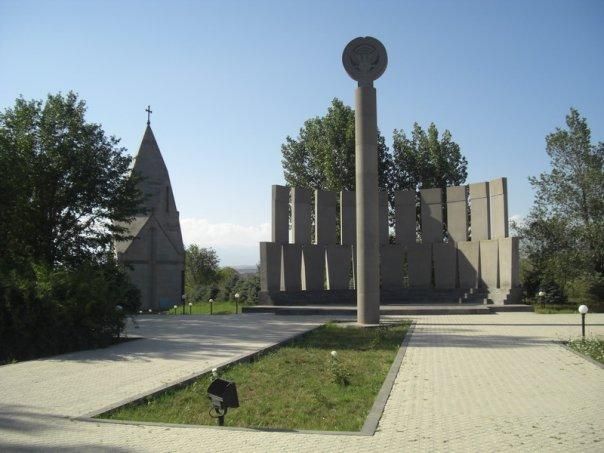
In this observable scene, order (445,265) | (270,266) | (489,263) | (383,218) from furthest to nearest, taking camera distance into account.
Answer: (383,218) < (445,265) < (489,263) < (270,266)

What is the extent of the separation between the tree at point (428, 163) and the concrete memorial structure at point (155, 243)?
1602 centimetres

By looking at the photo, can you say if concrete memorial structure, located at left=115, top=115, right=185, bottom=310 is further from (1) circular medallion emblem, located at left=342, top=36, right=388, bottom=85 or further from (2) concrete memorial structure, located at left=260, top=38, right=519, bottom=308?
(1) circular medallion emblem, located at left=342, top=36, right=388, bottom=85

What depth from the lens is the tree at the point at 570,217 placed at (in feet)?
89.7

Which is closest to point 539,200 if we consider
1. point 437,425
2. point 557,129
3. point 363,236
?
point 557,129

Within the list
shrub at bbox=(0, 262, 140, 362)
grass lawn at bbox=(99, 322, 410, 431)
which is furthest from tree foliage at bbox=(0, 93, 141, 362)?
grass lawn at bbox=(99, 322, 410, 431)

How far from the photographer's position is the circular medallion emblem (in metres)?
18.2

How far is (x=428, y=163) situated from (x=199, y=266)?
36467 millimetres

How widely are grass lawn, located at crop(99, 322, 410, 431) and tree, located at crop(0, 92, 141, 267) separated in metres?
9.75

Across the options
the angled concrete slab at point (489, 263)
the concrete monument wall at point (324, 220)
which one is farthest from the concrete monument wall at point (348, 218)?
the angled concrete slab at point (489, 263)

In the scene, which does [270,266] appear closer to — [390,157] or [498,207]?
[498,207]

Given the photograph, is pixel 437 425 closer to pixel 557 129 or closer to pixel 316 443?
pixel 316 443

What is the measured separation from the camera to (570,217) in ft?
97.5

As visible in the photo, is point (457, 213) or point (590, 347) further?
point (457, 213)

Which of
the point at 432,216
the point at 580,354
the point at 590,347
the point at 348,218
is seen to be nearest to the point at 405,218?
the point at 432,216
